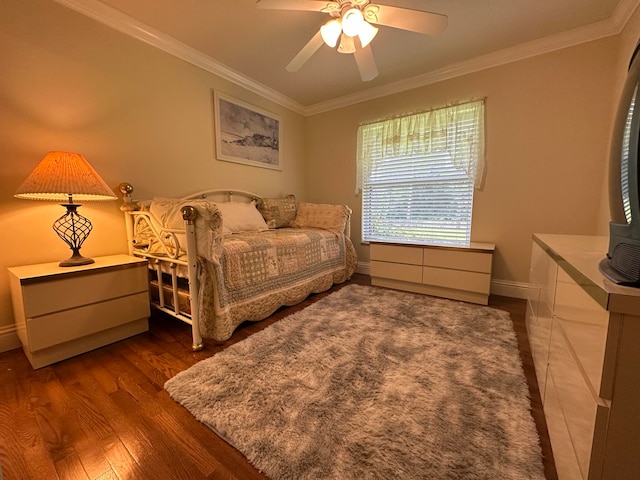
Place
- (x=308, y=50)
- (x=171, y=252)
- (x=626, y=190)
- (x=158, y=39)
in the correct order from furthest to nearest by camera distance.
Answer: (x=158, y=39)
(x=308, y=50)
(x=171, y=252)
(x=626, y=190)

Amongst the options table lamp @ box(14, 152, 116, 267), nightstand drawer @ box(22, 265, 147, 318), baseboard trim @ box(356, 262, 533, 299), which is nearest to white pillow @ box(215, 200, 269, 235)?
nightstand drawer @ box(22, 265, 147, 318)

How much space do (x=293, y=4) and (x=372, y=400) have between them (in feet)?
6.82

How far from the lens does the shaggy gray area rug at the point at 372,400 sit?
0.84m

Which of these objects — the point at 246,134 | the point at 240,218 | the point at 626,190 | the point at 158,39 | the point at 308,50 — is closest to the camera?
the point at 626,190

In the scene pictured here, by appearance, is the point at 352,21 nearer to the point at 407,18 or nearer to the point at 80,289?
the point at 407,18

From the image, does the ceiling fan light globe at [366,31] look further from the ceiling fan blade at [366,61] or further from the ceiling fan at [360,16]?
the ceiling fan blade at [366,61]

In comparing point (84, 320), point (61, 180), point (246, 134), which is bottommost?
point (84, 320)

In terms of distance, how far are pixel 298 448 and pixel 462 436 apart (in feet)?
1.94

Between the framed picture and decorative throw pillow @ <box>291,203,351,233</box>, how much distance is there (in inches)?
28.4

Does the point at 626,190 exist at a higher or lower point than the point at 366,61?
lower

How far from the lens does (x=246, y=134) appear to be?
9.36ft

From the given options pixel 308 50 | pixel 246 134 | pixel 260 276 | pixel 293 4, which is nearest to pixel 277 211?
pixel 246 134

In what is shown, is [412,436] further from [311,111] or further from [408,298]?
[311,111]

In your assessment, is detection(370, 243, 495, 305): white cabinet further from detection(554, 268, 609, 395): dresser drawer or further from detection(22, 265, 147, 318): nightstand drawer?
detection(22, 265, 147, 318): nightstand drawer
